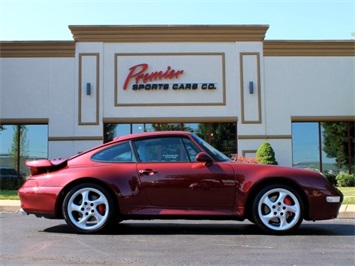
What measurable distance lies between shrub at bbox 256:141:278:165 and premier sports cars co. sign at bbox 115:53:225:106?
2464 millimetres

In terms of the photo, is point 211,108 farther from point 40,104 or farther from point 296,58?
point 40,104

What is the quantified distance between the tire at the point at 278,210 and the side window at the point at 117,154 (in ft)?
5.93

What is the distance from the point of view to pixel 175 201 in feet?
18.6

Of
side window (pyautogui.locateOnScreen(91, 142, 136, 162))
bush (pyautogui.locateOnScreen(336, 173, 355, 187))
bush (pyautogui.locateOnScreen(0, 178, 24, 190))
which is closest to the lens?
side window (pyautogui.locateOnScreen(91, 142, 136, 162))

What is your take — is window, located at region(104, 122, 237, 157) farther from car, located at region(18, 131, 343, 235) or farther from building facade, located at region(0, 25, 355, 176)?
car, located at region(18, 131, 343, 235)

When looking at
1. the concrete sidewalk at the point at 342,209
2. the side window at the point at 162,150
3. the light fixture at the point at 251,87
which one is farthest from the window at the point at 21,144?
the side window at the point at 162,150

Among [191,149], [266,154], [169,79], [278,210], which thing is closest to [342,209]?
[278,210]

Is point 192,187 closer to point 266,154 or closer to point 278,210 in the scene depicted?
point 278,210

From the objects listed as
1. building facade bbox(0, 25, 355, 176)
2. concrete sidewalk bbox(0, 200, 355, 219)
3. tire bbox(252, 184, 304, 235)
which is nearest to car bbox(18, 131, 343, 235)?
tire bbox(252, 184, 304, 235)

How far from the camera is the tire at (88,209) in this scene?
5.66 metres

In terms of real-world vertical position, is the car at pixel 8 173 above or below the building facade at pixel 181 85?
below

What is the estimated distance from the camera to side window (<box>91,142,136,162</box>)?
6008mm

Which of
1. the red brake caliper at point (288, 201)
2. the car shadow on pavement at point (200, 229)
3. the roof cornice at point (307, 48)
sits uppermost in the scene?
the roof cornice at point (307, 48)

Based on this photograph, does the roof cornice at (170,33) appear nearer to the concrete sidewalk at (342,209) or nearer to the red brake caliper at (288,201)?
the concrete sidewalk at (342,209)
